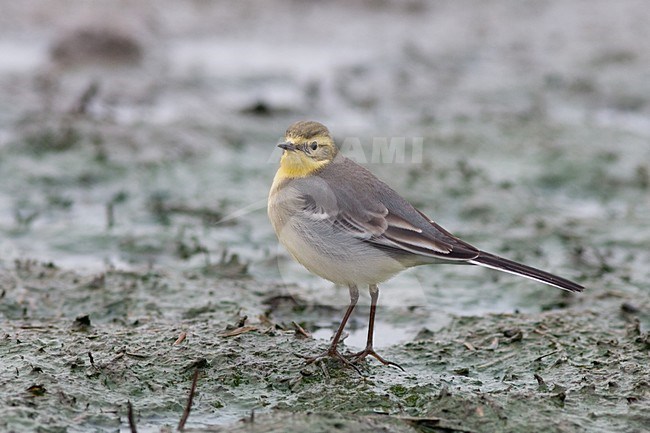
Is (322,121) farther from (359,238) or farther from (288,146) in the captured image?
(359,238)

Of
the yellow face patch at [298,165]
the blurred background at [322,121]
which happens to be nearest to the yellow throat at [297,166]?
the yellow face patch at [298,165]

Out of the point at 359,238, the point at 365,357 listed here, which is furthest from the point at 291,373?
the point at 359,238

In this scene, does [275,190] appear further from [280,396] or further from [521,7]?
[521,7]

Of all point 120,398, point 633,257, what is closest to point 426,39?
point 633,257

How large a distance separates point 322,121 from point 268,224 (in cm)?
314

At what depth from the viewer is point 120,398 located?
18.6 feet

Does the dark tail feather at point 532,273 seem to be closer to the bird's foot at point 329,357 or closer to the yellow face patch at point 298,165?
the bird's foot at point 329,357

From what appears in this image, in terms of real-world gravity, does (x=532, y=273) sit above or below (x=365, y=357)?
above

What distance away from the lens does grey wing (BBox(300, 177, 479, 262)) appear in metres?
6.21

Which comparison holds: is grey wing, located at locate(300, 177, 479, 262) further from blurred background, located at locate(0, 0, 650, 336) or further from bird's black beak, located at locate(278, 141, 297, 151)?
blurred background, located at locate(0, 0, 650, 336)

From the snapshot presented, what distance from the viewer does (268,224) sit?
971 centimetres

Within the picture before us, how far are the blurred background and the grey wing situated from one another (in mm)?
1601

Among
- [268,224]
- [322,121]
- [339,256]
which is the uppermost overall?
[339,256]

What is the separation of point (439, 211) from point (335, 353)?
155 inches
